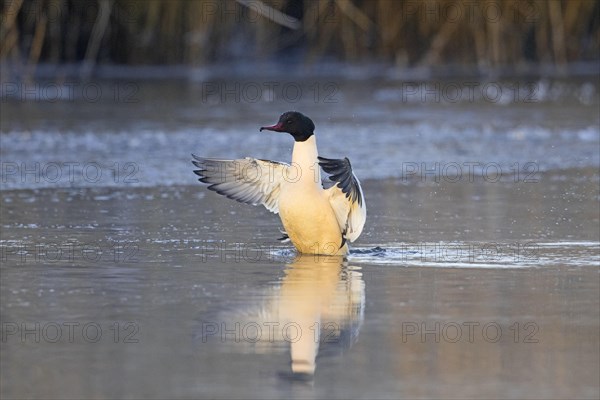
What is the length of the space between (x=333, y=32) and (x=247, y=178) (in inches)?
746

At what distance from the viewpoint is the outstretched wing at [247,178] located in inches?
354

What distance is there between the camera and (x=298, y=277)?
301 inches

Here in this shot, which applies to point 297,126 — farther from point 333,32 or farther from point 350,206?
point 333,32

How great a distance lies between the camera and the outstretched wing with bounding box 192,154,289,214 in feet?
29.5

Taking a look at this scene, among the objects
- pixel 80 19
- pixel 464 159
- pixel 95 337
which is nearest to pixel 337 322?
pixel 95 337

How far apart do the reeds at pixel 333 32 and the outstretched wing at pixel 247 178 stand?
52.3 feet

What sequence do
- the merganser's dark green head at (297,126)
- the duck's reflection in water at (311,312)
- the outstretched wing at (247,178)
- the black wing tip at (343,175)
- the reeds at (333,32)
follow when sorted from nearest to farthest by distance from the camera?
1. the duck's reflection in water at (311,312)
2. the black wing tip at (343,175)
3. the merganser's dark green head at (297,126)
4. the outstretched wing at (247,178)
5. the reeds at (333,32)

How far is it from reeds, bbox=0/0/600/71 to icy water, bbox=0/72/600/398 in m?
10.3

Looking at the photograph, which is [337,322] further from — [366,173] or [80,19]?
[80,19]

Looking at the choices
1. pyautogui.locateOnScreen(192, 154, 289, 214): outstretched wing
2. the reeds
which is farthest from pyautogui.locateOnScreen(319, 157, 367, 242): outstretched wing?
the reeds

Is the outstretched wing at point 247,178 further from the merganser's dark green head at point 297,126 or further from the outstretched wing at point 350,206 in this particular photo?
the outstretched wing at point 350,206

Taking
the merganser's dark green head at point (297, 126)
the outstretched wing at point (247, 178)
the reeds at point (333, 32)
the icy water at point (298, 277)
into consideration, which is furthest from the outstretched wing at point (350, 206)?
the reeds at point (333, 32)

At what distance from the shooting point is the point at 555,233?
9086 mm

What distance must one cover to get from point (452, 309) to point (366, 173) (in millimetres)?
6194
